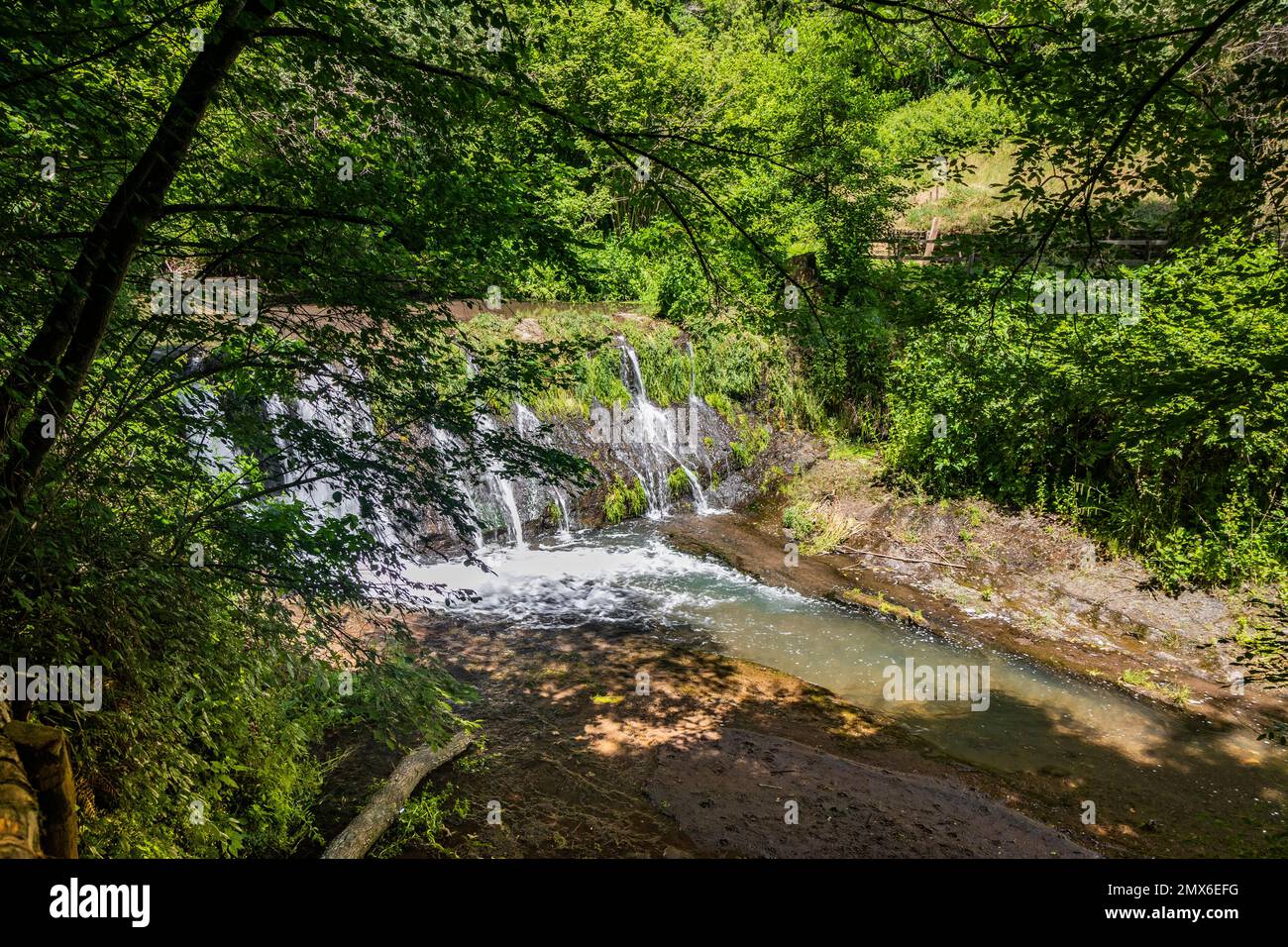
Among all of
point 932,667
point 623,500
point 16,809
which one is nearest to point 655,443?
point 623,500

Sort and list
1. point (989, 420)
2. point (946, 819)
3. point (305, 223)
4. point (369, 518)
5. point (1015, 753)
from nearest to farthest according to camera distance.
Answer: point (305, 223) → point (369, 518) → point (946, 819) → point (1015, 753) → point (989, 420)

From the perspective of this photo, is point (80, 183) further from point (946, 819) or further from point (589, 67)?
point (589, 67)

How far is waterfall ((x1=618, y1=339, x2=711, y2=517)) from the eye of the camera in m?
13.3

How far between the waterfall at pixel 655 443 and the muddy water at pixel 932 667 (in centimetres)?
179

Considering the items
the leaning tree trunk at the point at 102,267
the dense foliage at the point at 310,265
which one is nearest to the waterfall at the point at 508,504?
the dense foliage at the point at 310,265

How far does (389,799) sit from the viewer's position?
4672 mm

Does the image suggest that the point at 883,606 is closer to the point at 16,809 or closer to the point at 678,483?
the point at 678,483

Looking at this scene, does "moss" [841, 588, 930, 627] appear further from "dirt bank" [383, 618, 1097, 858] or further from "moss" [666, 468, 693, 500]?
"moss" [666, 468, 693, 500]

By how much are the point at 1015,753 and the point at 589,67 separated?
65.4 ft

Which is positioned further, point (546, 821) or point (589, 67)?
point (589, 67)

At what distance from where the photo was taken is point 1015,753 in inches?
251

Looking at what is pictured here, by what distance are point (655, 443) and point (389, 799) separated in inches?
380
